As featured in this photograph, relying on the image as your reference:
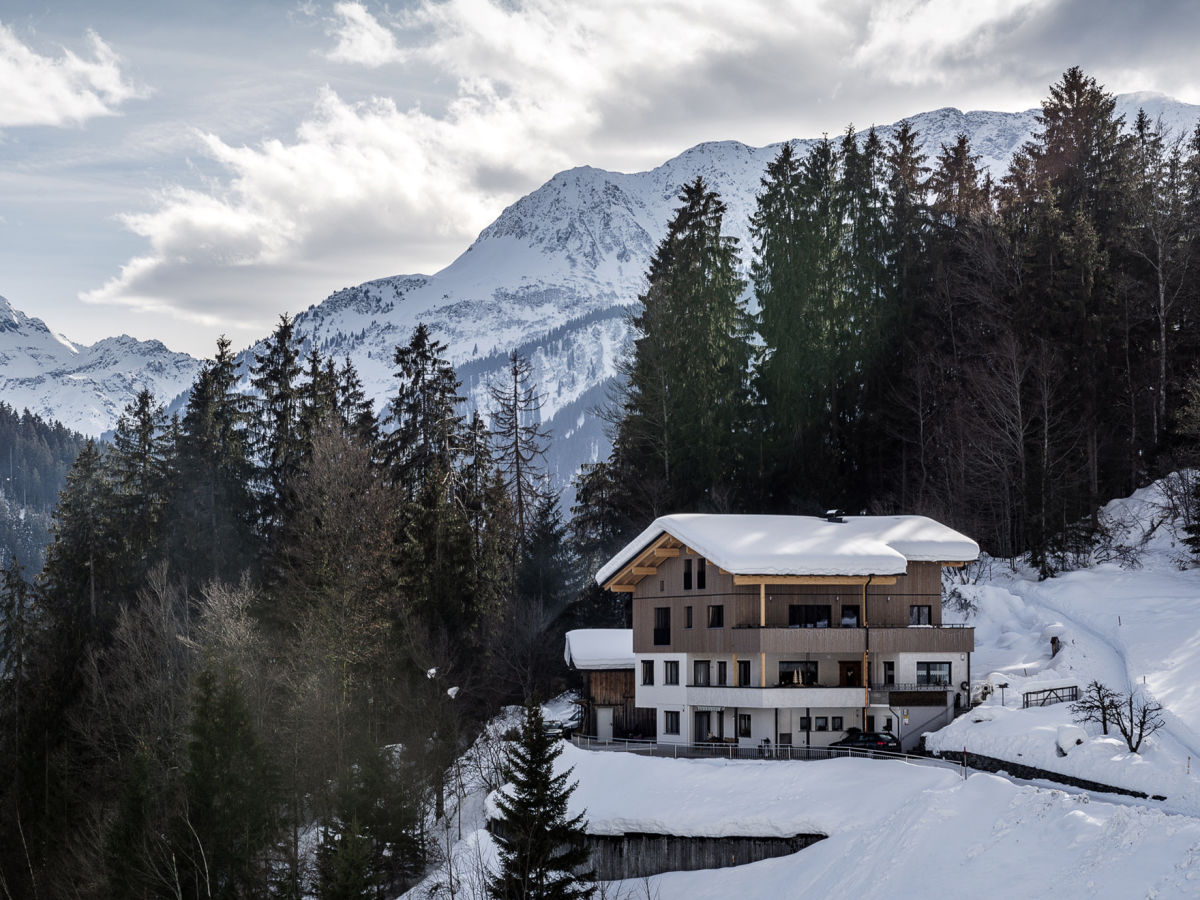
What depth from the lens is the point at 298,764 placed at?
4597cm

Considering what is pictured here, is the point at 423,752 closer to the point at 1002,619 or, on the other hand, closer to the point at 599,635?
the point at 599,635

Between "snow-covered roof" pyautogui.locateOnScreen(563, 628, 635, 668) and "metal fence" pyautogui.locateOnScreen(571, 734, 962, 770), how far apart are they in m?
5.15

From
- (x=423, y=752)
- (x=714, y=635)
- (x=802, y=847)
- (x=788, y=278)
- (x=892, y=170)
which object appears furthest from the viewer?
(x=892, y=170)

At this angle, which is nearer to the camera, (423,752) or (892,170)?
(423,752)

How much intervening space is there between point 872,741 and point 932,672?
18.0 ft

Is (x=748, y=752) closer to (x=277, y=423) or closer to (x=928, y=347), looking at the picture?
(x=928, y=347)

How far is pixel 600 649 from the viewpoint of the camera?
176 ft

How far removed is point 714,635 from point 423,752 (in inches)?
564

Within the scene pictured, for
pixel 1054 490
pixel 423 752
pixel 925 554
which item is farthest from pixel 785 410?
pixel 423 752

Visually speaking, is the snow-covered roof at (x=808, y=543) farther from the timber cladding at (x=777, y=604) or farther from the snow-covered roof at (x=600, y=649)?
the snow-covered roof at (x=600, y=649)

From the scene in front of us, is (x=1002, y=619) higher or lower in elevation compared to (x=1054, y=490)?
lower

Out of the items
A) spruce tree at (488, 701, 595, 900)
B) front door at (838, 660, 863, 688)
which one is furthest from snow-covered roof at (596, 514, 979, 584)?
spruce tree at (488, 701, 595, 900)

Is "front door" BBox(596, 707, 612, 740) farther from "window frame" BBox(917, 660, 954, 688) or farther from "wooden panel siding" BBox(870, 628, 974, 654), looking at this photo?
"window frame" BBox(917, 660, 954, 688)

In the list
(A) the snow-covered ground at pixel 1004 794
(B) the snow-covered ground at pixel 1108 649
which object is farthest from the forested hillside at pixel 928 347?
(A) the snow-covered ground at pixel 1004 794
